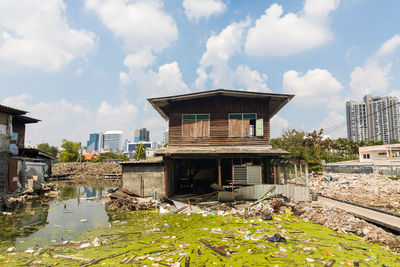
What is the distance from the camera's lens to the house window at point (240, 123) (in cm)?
1525

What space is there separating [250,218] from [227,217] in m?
1.17

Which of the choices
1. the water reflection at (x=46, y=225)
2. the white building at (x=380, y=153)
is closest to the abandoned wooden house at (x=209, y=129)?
the water reflection at (x=46, y=225)

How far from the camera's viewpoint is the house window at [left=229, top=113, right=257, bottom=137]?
600 inches

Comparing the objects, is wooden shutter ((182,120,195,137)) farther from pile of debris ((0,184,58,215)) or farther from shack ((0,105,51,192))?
shack ((0,105,51,192))

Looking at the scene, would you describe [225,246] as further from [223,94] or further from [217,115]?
[223,94]

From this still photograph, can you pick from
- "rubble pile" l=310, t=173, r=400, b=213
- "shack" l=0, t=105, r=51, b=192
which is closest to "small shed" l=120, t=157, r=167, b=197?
"shack" l=0, t=105, r=51, b=192

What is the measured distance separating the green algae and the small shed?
5021 millimetres

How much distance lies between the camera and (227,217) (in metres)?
10.8

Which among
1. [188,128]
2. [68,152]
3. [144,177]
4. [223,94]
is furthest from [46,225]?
[68,152]

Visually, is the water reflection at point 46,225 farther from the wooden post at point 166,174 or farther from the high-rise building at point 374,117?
the high-rise building at point 374,117

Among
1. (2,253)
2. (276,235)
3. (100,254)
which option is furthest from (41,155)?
(276,235)

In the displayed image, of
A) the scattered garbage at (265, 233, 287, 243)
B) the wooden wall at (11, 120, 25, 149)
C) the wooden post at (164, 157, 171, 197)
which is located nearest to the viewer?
the scattered garbage at (265, 233, 287, 243)

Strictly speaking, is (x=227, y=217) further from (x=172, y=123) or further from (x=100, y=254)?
(x=172, y=123)

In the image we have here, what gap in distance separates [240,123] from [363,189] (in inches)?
572
